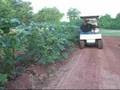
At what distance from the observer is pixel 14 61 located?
9.80m

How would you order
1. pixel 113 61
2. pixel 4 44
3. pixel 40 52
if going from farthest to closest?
pixel 113 61 → pixel 40 52 → pixel 4 44

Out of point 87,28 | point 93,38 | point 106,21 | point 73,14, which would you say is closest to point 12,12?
point 93,38

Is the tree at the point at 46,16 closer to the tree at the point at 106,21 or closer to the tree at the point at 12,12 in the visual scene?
the tree at the point at 12,12

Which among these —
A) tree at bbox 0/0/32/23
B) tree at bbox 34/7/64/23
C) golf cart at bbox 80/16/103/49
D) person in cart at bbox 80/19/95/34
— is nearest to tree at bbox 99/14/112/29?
tree at bbox 34/7/64/23

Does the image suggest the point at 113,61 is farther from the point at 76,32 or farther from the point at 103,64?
the point at 76,32

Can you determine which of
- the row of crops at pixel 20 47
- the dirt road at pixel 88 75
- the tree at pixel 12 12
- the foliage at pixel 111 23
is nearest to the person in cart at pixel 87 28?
the tree at pixel 12 12

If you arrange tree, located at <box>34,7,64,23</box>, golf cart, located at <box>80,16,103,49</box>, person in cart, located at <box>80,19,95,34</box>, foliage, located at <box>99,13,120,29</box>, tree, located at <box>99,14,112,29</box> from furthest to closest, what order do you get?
tree, located at <box>99,14,112,29</box> < foliage, located at <box>99,13,120,29</box> < person in cart, located at <box>80,19,95,34</box> < tree, located at <box>34,7,64,23</box> < golf cart, located at <box>80,16,103,49</box>

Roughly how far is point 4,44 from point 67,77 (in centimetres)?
355

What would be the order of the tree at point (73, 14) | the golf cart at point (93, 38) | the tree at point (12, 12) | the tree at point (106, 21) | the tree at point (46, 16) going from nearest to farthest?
the tree at point (12, 12) → the golf cart at point (93, 38) → the tree at point (46, 16) → the tree at point (73, 14) → the tree at point (106, 21)

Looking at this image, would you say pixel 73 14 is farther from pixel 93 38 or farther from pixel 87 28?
pixel 93 38

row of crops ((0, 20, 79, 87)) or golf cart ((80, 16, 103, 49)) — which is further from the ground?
row of crops ((0, 20, 79, 87))

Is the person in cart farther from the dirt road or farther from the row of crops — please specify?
the row of crops

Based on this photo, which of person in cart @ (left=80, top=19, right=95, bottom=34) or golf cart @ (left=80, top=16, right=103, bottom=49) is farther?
person in cart @ (left=80, top=19, right=95, bottom=34)

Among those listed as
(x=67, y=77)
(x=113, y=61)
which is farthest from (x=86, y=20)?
(x=67, y=77)
